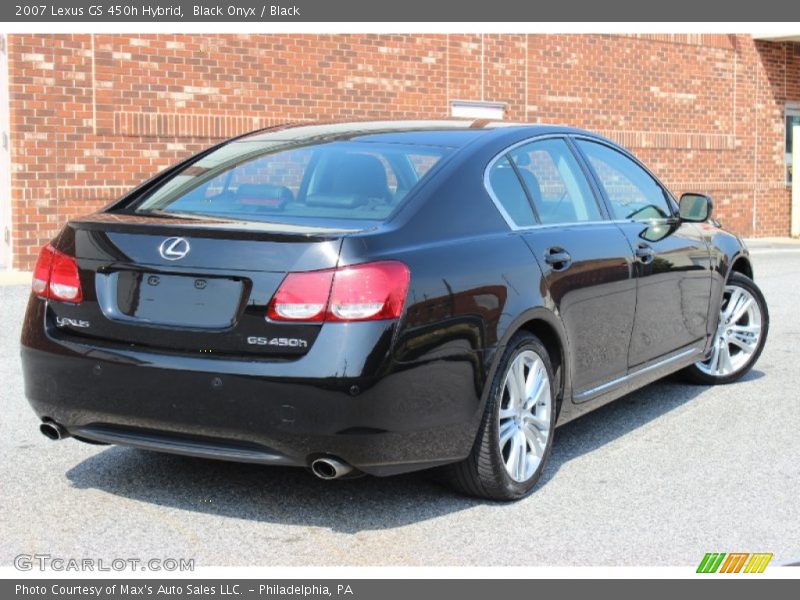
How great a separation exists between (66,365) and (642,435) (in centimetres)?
297

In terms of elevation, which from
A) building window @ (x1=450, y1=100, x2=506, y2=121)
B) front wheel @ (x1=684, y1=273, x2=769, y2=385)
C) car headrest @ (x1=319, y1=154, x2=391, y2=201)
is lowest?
front wheel @ (x1=684, y1=273, x2=769, y2=385)

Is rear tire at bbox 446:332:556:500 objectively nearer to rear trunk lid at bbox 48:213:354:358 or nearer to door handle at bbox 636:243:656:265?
rear trunk lid at bbox 48:213:354:358

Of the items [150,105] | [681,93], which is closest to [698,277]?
[150,105]

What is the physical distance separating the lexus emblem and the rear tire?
4.22 ft

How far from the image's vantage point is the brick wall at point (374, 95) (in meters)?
13.7

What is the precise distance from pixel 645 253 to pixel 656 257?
146mm

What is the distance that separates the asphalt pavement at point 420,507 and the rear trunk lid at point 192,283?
0.69 m

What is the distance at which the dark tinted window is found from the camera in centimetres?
510

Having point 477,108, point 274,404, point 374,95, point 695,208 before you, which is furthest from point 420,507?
point 477,108

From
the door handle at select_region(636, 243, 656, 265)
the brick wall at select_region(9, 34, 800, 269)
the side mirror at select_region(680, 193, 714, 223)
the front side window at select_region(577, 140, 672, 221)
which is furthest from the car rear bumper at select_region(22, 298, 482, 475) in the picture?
the brick wall at select_region(9, 34, 800, 269)

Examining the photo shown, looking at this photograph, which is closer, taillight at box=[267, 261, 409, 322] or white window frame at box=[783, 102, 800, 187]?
taillight at box=[267, 261, 409, 322]

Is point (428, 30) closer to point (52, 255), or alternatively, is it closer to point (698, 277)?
point (698, 277)

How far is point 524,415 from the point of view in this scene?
498 centimetres

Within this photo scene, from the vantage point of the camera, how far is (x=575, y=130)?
6.10 meters
